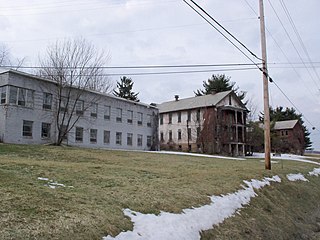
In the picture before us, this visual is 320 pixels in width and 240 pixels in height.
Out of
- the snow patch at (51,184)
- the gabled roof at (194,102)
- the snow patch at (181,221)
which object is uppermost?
the gabled roof at (194,102)

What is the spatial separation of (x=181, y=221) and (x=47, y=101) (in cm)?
2807

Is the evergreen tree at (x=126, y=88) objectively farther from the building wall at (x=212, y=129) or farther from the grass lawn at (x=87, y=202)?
the grass lawn at (x=87, y=202)

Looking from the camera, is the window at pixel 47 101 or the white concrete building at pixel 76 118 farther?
the window at pixel 47 101

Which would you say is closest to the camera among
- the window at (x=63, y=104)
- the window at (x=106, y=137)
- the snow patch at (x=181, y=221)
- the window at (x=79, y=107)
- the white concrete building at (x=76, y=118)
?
the snow patch at (x=181, y=221)

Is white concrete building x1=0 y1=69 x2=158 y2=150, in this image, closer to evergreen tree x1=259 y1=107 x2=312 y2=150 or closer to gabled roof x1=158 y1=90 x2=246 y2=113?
gabled roof x1=158 y1=90 x2=246 y2=113

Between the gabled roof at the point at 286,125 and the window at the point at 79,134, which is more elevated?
the gabled roof at the point at 286,125

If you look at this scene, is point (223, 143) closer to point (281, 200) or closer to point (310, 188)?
point (310, 188)

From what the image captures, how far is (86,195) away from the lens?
7914 millimetres

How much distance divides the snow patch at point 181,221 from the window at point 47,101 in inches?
1011

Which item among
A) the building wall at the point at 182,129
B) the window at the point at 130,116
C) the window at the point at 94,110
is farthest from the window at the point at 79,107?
the building wall at the point at 182,129

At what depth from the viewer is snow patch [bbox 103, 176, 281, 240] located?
634 centimetres

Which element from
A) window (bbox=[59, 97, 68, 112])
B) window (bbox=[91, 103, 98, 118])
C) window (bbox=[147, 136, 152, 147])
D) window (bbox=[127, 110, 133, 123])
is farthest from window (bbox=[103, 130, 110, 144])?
window (bbox=[147, 136, 152, 147])

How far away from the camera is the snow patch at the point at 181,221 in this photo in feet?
20.8

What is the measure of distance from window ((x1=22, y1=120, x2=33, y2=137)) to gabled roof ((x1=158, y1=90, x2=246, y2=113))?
2783cm
